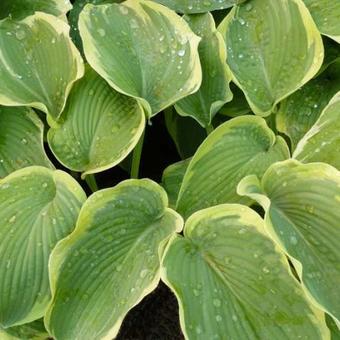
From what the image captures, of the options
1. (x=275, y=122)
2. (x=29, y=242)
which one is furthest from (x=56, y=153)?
(x=275, y=122)

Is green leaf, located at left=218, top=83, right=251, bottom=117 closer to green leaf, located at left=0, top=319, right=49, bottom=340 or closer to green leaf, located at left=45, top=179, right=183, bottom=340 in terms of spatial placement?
green leaf, located at left=45, top=179, right=183, bottom=340

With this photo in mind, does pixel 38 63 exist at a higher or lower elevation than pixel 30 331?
higher

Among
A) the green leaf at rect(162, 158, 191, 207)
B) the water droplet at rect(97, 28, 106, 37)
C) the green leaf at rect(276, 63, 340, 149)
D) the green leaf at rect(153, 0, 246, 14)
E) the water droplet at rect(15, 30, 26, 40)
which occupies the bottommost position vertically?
the green leaf at rect(162, 158, 191, 207)

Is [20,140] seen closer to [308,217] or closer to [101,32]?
[101,32]

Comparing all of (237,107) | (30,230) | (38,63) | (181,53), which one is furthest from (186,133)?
(30,230)

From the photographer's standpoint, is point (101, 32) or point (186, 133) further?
point (186, 133)

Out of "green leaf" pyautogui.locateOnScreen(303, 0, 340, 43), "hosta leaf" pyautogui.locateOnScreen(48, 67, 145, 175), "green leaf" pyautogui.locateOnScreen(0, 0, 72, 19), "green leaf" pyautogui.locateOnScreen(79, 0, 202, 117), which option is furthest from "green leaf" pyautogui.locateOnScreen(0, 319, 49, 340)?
"green leaf" pyautogui.locateOnScreen(303, 0, 340, 43)

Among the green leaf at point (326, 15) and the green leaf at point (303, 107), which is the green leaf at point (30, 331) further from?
the green leaf at point (326, 15)
